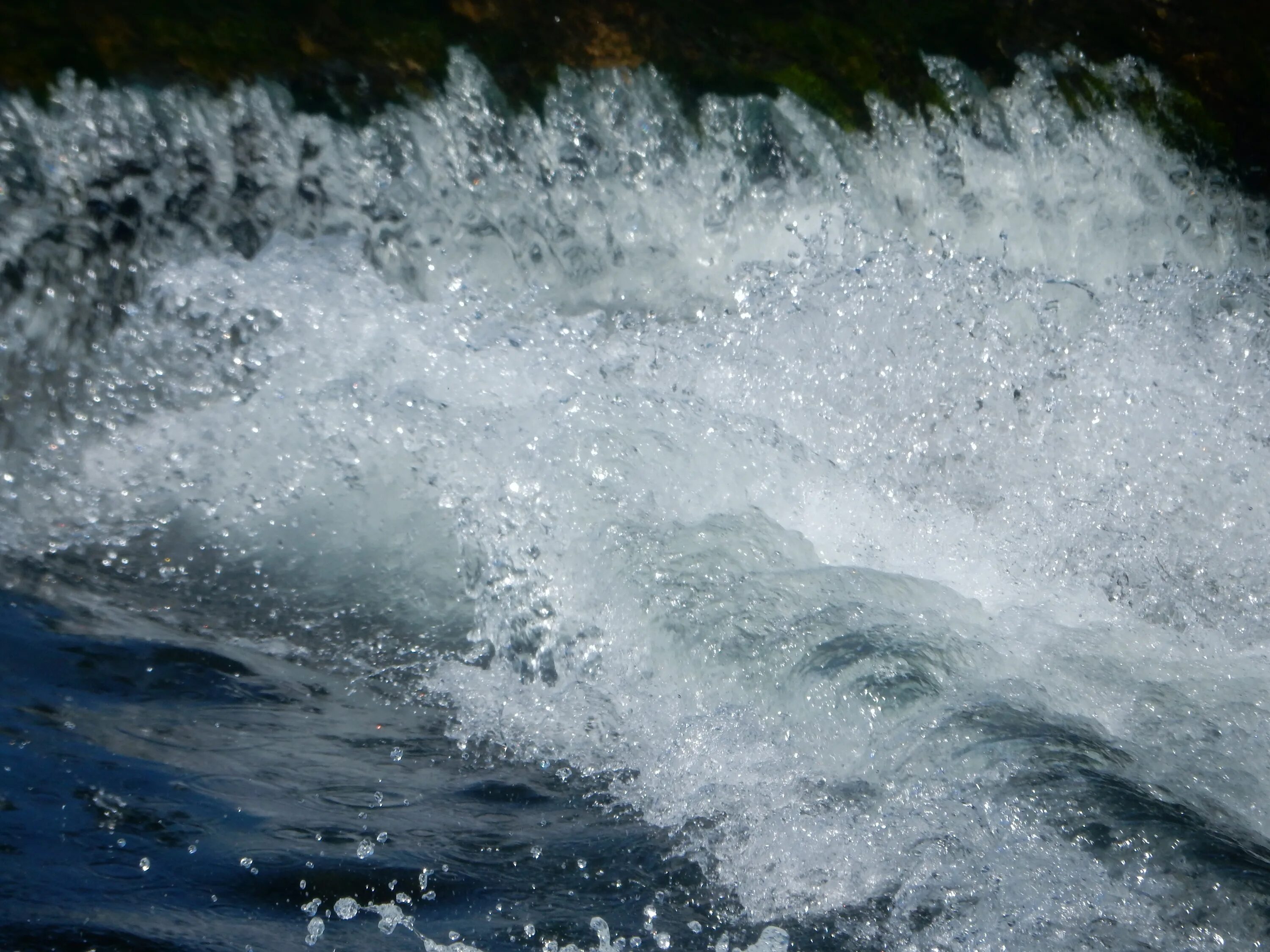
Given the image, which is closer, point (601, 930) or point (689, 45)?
point (601, 930)

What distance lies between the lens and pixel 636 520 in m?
2.84

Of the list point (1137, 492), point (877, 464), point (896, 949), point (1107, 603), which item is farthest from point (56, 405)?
point (1137, 492)

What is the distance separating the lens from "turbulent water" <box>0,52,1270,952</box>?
6.07 ft

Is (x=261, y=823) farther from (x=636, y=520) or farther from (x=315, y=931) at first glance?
(x=636, y=520)

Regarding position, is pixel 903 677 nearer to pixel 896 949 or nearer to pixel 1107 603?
pixel 896 949

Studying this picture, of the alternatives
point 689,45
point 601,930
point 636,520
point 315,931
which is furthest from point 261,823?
point 689,45

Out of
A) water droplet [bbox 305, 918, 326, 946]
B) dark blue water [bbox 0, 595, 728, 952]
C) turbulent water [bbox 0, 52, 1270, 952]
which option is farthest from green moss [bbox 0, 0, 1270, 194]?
water droplet [bbox 305, 918, 326, 946]

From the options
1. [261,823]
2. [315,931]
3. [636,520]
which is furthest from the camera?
[636,520]

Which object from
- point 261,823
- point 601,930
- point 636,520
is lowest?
point 261,823

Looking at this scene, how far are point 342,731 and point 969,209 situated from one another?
109 inches

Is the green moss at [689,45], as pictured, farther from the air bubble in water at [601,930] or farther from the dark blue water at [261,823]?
the air bubble in water at [601,930]

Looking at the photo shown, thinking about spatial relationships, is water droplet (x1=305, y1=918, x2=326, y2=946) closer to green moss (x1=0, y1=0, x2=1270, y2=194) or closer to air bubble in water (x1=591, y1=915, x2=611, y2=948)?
air bubble in water (x1=591, y1=915, x2=611, y2=948)

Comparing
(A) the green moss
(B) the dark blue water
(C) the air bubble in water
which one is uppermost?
(A) the green moss

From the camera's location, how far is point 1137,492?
11.3 feet
